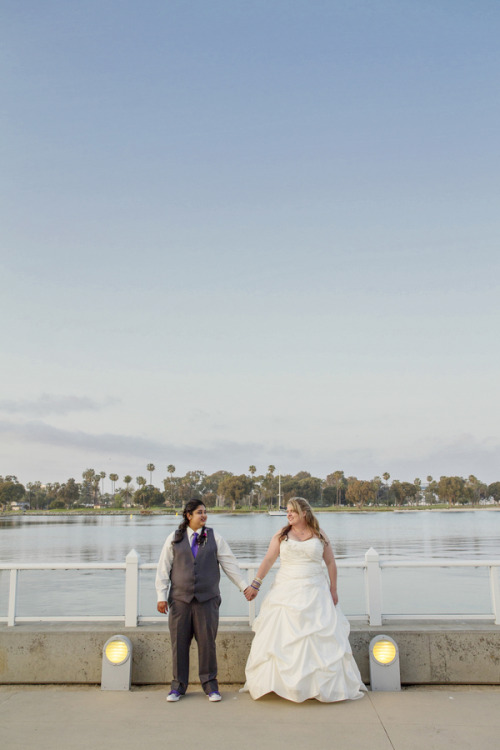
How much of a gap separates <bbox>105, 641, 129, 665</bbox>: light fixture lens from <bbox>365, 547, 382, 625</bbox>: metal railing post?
2461 millimetres

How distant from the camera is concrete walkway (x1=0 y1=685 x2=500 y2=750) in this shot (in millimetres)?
5047

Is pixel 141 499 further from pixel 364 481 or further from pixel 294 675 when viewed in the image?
pixel 294 675

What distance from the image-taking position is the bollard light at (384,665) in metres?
6.49

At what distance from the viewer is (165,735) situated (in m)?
5.26

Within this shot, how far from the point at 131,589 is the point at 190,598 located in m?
1.06

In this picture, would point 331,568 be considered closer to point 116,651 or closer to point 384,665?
point 384,665

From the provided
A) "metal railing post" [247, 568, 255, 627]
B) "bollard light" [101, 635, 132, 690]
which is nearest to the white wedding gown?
"metal railing post" [247, 568, 255, 627]

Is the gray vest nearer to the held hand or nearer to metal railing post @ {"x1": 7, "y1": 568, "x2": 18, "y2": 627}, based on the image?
the held hand

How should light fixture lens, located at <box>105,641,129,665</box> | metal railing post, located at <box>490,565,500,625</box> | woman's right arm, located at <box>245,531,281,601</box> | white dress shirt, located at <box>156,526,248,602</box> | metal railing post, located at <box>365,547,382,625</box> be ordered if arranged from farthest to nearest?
metal railing post, located at <box>490,565,500,625</box>, metal railing post, located at <box>365,547,382,625</box>, light fixture lens, located at <box>105,641,129,665</box>, woman's right arm, located at <box>245,531,281,601</box>, white dress shirt, located at <box>156,526,248,602</box>

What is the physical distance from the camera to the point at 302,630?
19.7 ft

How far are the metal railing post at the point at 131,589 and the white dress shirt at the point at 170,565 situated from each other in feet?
1.76

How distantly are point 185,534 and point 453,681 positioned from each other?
3018 millimetres

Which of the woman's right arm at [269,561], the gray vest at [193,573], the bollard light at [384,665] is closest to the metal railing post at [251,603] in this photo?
the woman's right arm at [269,561]

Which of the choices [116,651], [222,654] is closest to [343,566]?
[222,654]
